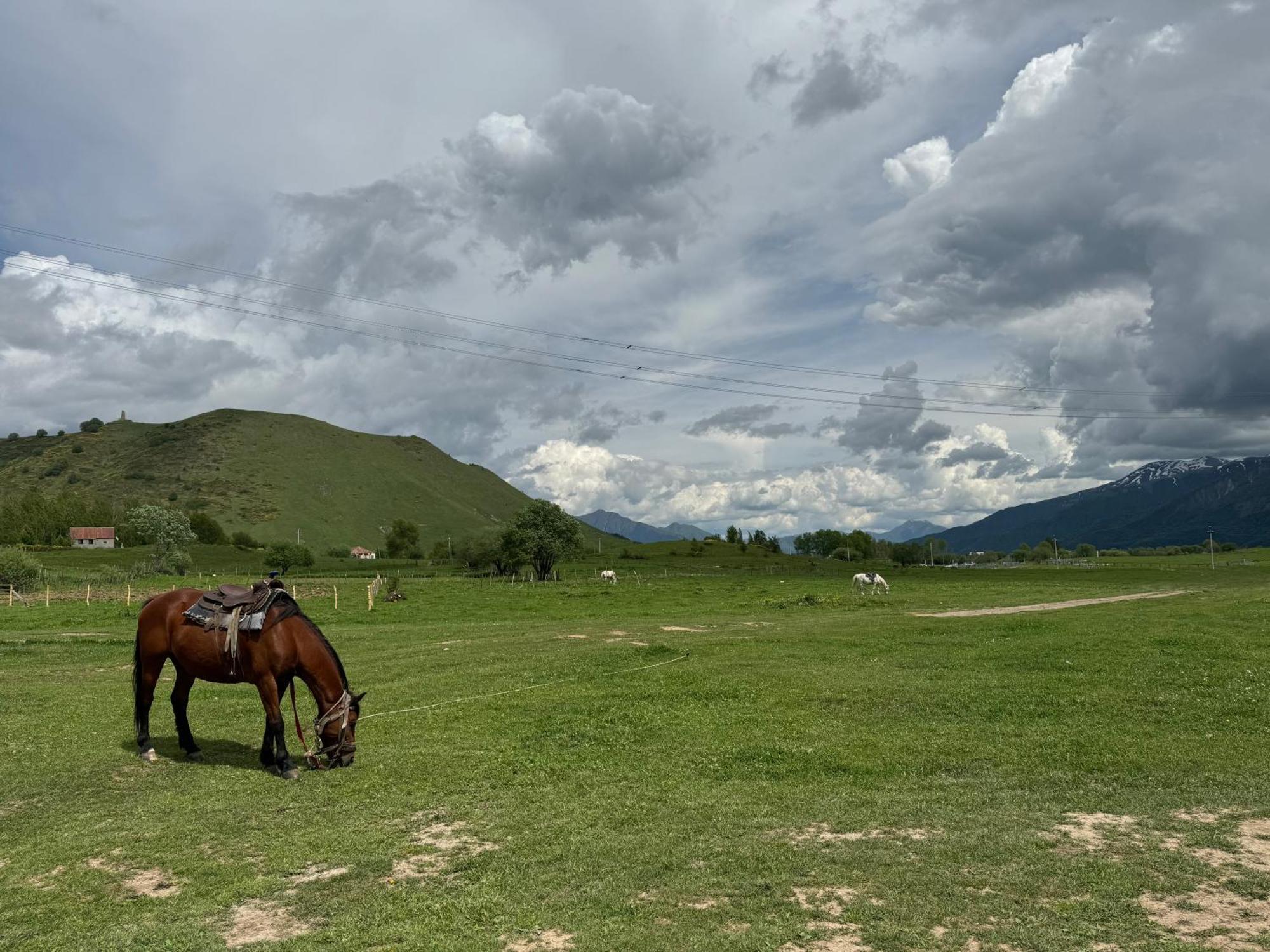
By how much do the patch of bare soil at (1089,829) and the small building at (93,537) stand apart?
209603 millimetres

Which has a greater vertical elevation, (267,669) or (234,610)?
(234,610)

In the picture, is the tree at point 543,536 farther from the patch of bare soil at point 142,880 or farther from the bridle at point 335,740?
the patch of bare soil at point 142,880

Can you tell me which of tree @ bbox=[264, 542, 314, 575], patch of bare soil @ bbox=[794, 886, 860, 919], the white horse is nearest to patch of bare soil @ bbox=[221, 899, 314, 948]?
patch of bare soil @ bbox=[794, 886, 860, 919]

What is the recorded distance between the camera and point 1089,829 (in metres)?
9.87

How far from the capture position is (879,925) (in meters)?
7.23

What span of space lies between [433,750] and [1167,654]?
19.3 meters

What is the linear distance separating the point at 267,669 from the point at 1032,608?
1562 inches

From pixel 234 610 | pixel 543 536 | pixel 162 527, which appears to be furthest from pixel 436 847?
pixel 162 527

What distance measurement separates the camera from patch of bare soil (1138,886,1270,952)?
686 centimetres

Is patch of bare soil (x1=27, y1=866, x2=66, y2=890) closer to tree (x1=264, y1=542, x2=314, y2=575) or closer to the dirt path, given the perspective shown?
the dirt path

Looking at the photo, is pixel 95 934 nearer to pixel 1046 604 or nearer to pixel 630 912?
pixel 630 912

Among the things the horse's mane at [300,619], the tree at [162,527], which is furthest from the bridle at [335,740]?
the tree at [162,527]

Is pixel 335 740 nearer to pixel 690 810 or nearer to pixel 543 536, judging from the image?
pixel 690 810

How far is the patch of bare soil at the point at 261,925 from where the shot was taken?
7.37 m
